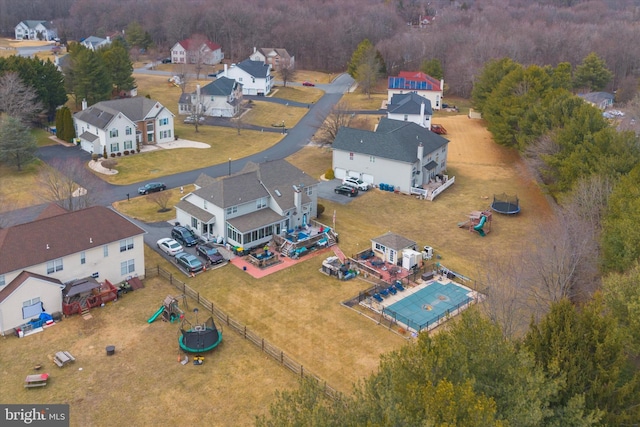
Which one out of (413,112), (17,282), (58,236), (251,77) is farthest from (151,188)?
(251,77)

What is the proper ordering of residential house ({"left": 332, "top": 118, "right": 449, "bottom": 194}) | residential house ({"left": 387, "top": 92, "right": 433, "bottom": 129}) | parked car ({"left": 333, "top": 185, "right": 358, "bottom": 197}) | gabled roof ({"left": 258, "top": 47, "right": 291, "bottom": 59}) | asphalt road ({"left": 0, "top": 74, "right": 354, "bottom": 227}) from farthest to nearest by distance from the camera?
1. gabled roof ({"left": 258, "top": 47, "right": 291, "bottom": 59})
2. residential house ({"left": 387, "top": 92, "right": 433, "bottom": 129})
3. residential house ({"left": 332, "top": 118, "right": 449, "bottom": 194})
4. parked car ({"left": 333, "top": 185, "right": 358, "bottom": 197})
5. asphalt road ({"left": 0, "top": 74, "right": 354, "bottom": 227})

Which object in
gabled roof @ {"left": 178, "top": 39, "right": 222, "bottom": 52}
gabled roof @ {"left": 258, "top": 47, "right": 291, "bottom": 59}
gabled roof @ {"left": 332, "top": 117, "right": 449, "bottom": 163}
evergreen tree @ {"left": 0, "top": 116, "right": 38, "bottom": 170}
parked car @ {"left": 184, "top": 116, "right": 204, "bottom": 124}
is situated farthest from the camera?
gabled roof @ {"left": 178, "top": 39, "right": 222, "bottom": 52}

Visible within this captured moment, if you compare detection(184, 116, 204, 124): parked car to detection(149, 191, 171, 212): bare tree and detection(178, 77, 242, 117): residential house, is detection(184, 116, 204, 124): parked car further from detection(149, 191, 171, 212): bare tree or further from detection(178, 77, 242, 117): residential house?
detection(149, 191, 171, 212): bare tree

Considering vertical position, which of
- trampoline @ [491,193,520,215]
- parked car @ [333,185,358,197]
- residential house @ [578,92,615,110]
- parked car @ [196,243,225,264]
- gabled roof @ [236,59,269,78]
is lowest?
parked car @ [196,243,225,264]

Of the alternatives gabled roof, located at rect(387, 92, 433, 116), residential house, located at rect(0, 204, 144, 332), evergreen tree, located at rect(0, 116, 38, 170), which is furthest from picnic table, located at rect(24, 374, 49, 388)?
gabled roof, located at rect(387, 92, 433, 116)

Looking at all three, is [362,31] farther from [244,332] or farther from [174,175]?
[244,332]

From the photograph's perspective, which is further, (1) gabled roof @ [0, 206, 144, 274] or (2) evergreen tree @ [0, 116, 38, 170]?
(2) evergreen tree @ [0, 116, 38, 170]
